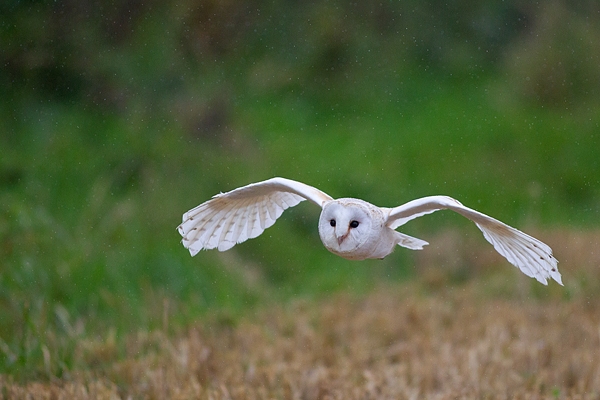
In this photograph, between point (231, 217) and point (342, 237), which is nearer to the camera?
point (342, 237)

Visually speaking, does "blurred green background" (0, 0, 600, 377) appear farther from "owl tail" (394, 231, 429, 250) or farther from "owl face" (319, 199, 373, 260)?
"owl face" (319, 199, 373, 260)

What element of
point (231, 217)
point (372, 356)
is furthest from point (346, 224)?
point (372, 356)

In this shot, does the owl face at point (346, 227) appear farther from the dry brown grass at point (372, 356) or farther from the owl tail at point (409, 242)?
the dry brown grass at point (372, 356)

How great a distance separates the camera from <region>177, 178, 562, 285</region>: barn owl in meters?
2.30

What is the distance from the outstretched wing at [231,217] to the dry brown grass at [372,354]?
1024 millimetres

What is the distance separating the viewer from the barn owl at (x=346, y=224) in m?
2.30

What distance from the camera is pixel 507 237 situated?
2.58 m

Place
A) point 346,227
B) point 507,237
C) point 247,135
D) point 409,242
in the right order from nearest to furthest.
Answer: point 346,227 < point 507,237 < point 409,242 < point 247,135

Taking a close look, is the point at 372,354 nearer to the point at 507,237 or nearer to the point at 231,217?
the point at 231,217

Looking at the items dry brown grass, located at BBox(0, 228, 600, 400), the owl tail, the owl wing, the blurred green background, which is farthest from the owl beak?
the blurred green background

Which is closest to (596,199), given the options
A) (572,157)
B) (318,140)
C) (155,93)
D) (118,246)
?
(572,157)

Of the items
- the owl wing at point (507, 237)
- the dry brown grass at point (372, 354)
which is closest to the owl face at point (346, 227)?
the owl wing at point (507, 237)

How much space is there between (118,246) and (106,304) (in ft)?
2.43

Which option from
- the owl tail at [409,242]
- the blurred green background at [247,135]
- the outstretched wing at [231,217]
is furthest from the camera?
the blurred green background at [247,135]
